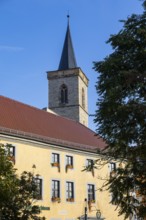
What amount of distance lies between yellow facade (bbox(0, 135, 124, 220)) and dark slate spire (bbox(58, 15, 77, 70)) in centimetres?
4018

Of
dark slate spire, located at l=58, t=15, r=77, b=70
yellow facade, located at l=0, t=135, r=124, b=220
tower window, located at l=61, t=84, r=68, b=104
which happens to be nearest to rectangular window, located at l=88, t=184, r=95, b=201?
yellow facade, located at l=0, t=135, r=124, b=220

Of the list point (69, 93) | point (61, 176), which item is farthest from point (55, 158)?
point (69, 93)

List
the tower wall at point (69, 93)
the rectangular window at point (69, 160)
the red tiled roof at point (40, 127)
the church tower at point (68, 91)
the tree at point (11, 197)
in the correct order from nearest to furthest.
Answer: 1. the tree at point (11, 197)
2. the red tiled roof at point (40, 127)
3. the rectangular window at point (69, 160)
4. the tower wall at point (69, 93)
5. the church tower at point (68, 91)

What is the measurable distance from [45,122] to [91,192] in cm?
759

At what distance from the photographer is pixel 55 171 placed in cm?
3672

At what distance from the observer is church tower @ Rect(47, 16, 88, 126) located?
74.5m

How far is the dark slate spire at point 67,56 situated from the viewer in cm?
7925

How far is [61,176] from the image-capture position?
122 feet

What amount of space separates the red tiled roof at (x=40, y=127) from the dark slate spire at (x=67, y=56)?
33580mm

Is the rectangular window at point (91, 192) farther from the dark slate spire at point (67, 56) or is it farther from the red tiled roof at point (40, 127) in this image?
the dark slate spire at point (67, 56)

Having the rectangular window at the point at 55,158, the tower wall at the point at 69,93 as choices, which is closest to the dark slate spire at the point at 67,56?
the tower wall at the point at 69,93

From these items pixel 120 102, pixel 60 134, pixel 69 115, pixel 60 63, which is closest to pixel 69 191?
pixel 60 134

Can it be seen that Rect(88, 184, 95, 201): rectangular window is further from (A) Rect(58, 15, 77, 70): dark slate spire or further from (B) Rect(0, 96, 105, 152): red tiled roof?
Result: (A) Rect(58, 15, 77, 70): dark slate spire

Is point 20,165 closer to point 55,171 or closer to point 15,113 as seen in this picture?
point 55,171
